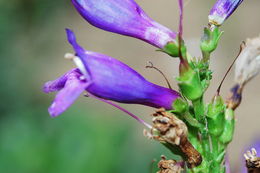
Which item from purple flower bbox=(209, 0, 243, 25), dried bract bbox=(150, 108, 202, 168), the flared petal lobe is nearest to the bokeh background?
purple flower bbox=(209, 0, 243, 25)

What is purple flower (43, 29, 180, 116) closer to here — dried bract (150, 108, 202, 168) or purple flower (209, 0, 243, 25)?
dried bract (150, 108, 202, 168)

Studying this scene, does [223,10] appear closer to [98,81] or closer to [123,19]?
[123,19]

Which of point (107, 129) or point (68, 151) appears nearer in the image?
point (68, 151)

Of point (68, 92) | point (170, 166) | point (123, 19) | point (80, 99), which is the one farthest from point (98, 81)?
point (80, 99)

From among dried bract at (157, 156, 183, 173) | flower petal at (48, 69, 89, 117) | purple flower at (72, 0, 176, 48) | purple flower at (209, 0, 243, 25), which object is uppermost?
purple flower at (209, 0, 243, 25)

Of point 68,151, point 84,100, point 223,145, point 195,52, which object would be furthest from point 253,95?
point 223,145

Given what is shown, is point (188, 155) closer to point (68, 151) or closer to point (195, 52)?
point (68, 151)

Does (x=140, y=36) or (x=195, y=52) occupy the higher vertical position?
(x=195, y=52)
